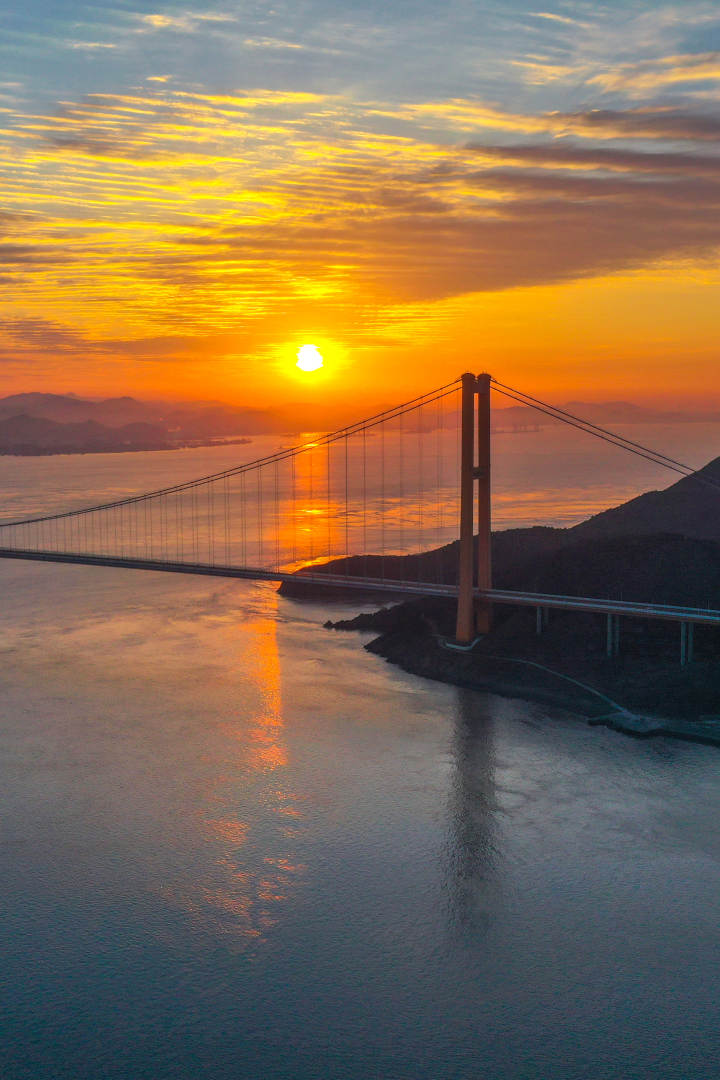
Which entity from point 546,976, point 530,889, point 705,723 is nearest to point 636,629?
point 705,723

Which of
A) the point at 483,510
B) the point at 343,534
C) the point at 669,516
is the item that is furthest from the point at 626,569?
the point at 343,534

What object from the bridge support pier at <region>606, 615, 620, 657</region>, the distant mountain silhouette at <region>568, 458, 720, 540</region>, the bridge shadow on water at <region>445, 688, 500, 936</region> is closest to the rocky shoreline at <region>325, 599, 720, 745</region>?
the bridge support pier at <region>606, 615, 620, 657</region>

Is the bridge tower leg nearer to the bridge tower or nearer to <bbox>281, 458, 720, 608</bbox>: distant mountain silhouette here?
the bridge tower

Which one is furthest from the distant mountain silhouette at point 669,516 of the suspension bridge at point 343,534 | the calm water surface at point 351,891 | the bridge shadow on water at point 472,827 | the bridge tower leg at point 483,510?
the bridge shadow on water at point 472,827

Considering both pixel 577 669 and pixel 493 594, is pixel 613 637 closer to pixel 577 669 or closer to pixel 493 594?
pixel 577 669

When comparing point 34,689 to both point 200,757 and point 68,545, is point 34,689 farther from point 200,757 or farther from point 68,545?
point 68,545

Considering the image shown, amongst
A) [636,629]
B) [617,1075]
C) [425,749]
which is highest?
[636,629]

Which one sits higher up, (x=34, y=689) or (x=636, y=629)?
(x=636, y=629)
